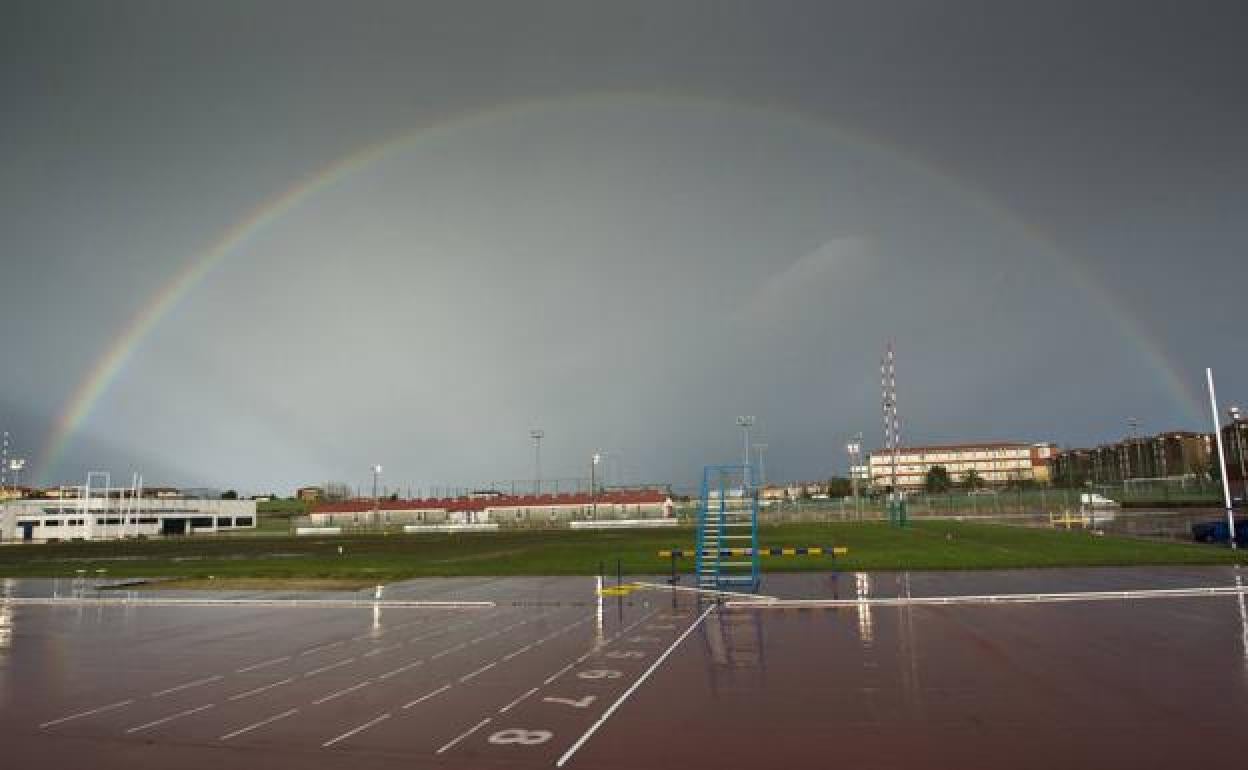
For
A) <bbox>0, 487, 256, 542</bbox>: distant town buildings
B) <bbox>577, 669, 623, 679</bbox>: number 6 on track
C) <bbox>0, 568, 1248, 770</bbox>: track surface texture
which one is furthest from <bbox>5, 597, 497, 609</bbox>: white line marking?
<bbox>0, 487, 256, 542</bbox>: distant town buildings

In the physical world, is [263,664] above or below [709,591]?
above

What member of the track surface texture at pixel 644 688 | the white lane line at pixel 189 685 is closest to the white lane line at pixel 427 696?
the track surface texture at pixel 644 688

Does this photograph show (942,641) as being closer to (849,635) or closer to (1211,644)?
(849,635)

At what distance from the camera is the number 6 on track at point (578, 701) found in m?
11.6

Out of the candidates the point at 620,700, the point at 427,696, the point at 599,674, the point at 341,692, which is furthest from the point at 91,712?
the point at 620,700

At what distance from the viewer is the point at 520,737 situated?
10031 millimetres

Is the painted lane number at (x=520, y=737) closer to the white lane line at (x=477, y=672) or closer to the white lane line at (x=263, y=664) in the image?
the white lane line at (x=477, y=672)

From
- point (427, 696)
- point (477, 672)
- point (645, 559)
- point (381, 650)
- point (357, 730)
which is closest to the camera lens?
point (357, 730)

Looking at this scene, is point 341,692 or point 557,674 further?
point 557,674

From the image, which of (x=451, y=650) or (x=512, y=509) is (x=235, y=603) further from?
(x=512, y=509)

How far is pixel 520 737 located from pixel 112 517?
135 metres

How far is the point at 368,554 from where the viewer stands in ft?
172

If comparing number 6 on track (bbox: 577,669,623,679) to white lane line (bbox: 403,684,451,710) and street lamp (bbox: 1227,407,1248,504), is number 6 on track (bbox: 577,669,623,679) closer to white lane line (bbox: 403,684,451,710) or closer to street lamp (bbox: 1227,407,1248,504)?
white lane line (bbox: 403,684,451,710)

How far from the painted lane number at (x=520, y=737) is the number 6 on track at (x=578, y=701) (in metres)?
1.41
